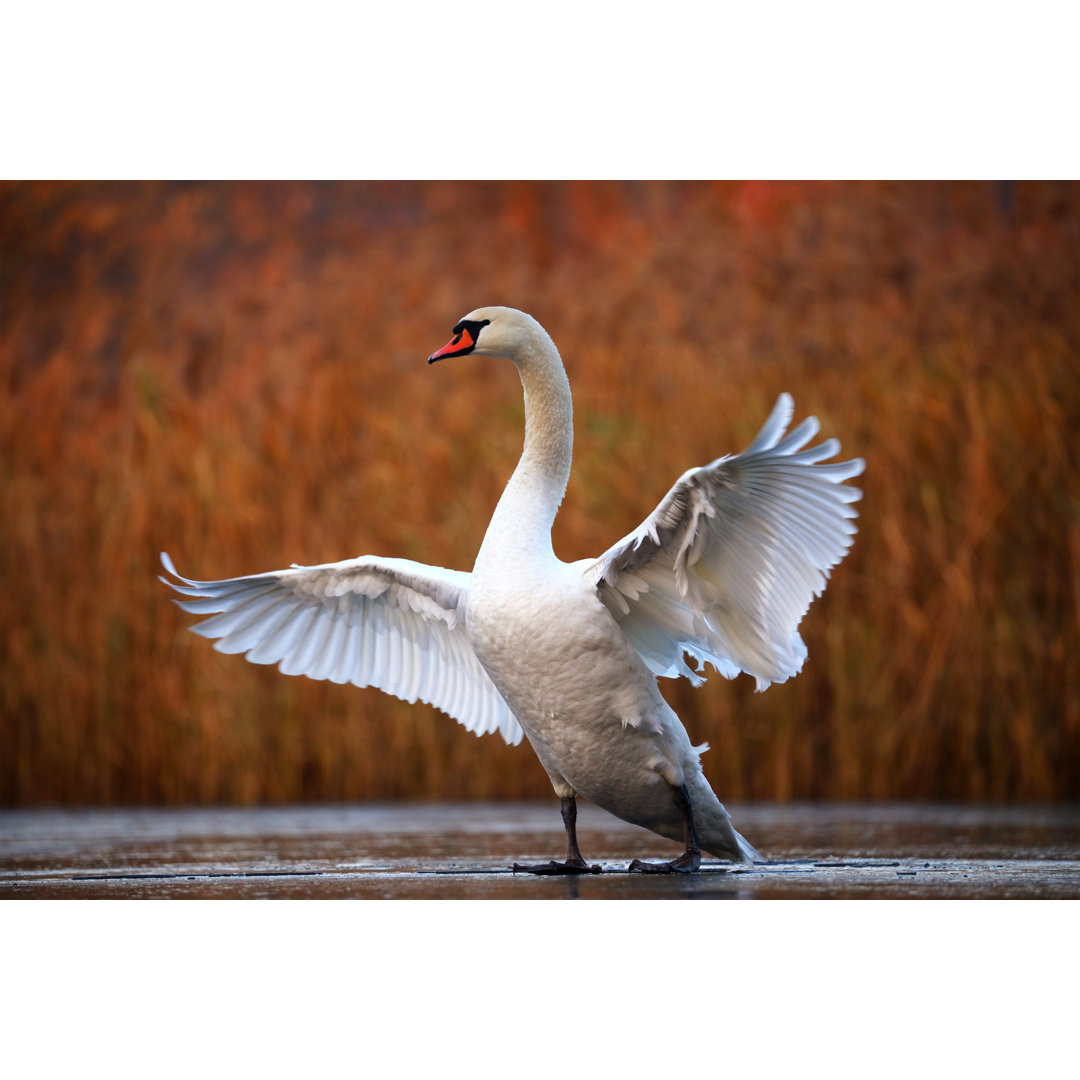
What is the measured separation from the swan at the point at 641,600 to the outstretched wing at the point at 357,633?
0.40 metres

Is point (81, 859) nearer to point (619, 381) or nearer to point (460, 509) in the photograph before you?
point (460, 509)

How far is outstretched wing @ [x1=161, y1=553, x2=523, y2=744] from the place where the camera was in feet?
14.8

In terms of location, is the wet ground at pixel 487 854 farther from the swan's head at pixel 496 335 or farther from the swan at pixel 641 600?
the swan's head at pixel 496 335

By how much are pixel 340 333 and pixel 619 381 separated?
1963 millimetres

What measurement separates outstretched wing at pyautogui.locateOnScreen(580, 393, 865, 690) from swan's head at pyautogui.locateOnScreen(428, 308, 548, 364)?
2.35 ft

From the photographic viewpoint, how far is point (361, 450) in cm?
788

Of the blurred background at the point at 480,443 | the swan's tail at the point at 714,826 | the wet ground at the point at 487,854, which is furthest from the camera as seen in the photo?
the blurred background at the point at 480,443

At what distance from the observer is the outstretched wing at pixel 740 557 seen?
3.38 metres

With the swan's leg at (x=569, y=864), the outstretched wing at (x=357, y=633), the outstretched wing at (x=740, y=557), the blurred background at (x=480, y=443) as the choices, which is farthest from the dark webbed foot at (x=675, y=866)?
the blurred background at (x=480, y=443)

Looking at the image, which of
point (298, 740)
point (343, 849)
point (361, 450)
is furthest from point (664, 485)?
point (343, 849)

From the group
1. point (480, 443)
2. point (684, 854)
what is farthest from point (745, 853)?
point (480, 443)

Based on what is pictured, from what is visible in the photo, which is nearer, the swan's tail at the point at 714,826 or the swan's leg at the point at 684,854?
the swan's leg at the point at 684,854

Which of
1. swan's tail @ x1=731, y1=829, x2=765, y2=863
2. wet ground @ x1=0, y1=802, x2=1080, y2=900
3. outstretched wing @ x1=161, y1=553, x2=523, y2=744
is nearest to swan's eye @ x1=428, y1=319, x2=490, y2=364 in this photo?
outstretched wing @ x1=161, y1=553, x2=523, y2=744

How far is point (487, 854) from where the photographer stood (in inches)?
171
